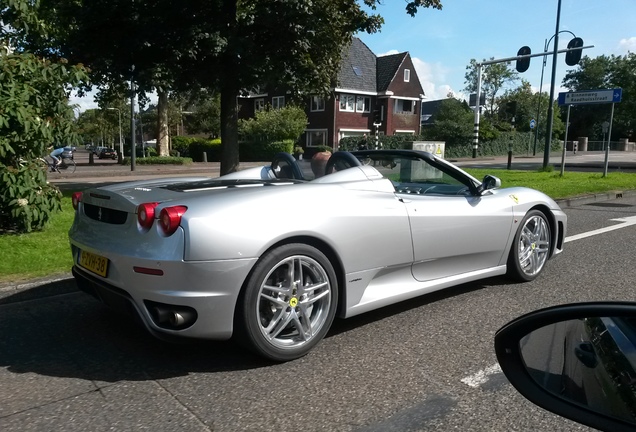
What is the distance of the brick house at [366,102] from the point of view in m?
48.2

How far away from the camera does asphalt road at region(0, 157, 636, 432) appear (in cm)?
269

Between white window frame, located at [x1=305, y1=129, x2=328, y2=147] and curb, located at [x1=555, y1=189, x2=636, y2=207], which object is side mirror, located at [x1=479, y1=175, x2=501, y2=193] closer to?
curb, located at [x1=555, y1=189, x2=636, y2=207]

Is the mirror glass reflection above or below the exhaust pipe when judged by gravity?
above

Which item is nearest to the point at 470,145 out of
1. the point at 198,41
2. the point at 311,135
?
the point at 311,135

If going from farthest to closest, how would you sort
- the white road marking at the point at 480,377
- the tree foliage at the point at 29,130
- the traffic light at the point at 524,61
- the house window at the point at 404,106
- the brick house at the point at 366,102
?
the house window at the point at 404,106
the brick house at the point at 366,102
the traffic light at the point at 524,61
the tree foliage at the point at 29,130
the white road marking at the point at 480,377

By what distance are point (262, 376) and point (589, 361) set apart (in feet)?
7.03

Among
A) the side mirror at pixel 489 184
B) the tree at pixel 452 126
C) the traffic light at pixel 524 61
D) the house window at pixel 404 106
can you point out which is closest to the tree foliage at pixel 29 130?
the side mirror at pixel 489 184

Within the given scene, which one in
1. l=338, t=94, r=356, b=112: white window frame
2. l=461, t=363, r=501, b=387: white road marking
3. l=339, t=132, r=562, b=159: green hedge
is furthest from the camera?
l=338, t=94, r=356, b=112: white window frame

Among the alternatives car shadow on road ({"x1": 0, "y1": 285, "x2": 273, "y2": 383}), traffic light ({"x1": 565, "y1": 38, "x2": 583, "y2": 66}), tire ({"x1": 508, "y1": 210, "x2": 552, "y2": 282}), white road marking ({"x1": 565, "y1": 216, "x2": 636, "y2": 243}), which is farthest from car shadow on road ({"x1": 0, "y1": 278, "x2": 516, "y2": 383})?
traffic light ({"x1": 565, "y1": 38, "x2": 583, "y2": 66})

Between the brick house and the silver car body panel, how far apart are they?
1708 inches

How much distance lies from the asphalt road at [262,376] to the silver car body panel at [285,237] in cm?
30

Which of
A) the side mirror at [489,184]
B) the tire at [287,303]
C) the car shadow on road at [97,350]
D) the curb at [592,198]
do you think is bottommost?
the car shadow on road at [97,350]

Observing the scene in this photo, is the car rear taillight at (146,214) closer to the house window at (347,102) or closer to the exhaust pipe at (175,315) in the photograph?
the exhaust pipe at (175,315)

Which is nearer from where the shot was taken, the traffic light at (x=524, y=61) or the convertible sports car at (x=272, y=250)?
the convertible sports car at (x=272, y=250)
